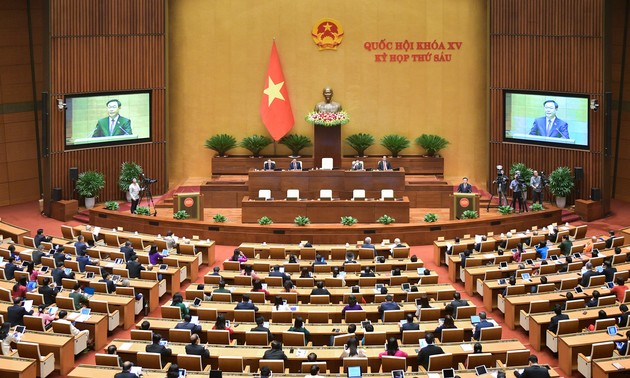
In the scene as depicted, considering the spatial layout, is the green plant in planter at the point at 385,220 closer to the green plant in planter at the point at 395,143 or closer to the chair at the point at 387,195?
the chair at the point at 387,195

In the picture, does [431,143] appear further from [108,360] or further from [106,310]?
[108,360]

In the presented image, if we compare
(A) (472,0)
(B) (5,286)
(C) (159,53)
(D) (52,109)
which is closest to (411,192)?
(A) (472,0)

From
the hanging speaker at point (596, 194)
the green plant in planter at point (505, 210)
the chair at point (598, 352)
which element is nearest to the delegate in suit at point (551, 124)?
the hanging speaker at point (596, 194)

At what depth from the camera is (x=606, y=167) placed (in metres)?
27.6

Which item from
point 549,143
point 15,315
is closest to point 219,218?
point 15,315

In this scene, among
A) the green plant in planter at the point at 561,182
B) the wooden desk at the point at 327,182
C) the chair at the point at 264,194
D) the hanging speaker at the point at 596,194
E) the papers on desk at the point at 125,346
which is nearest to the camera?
the papers on desk at the point at 125,346

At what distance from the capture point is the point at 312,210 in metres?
26.2

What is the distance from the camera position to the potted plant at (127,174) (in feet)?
95.2

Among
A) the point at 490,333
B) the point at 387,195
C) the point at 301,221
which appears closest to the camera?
the point at 490,333

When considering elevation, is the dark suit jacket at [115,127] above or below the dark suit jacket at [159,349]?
above

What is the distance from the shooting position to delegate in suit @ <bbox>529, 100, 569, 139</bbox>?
2848 centimetres

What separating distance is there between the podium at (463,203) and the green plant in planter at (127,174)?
9655mm

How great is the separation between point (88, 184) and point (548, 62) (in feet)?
46.0

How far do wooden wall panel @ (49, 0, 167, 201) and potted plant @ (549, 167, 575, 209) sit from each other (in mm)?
11872
